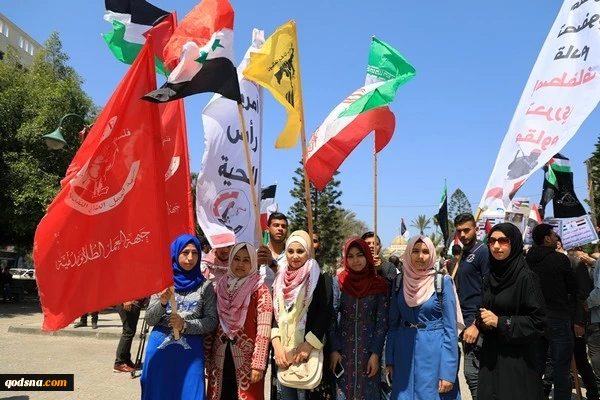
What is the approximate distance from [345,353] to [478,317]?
1.02m

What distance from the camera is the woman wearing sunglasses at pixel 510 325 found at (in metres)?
3.29

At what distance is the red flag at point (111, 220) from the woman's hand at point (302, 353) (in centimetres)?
105

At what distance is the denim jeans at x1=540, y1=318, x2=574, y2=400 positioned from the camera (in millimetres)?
5113

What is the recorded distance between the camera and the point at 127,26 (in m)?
5.44

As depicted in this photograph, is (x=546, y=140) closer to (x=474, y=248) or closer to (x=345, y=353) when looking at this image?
(x=474, y=248)

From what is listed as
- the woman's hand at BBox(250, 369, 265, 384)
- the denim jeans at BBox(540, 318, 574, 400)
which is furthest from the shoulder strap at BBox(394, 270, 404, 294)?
the denim jeans at BBox(540, 318, 574, 400)

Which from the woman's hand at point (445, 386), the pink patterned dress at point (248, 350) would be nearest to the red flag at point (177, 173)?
the pink patterned dress at point (248, 350)

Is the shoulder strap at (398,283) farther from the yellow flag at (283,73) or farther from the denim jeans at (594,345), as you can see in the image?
the denim jeans at (594,345)

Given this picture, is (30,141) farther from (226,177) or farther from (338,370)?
(338,370)

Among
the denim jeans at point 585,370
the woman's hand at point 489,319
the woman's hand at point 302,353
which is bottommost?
the denim jeans at point 585,370

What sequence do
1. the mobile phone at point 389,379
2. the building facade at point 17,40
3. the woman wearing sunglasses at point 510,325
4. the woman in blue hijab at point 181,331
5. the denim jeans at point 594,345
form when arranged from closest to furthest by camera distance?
the woman wearing sunglasses at point 510,325 < the woman in blue hijab at point 181,331 < the mobile phone at point 389,379 < the denim jeans at point 594,345 < the building facade at point 17,40

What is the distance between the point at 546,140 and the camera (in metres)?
4.10

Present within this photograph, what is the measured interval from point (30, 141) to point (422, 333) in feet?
56.8

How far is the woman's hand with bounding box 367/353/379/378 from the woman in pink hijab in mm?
103
